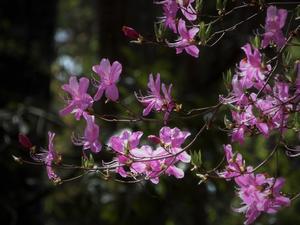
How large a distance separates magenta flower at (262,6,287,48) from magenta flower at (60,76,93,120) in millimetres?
402

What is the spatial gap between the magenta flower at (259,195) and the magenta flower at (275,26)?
29 cm

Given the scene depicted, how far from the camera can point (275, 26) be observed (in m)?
1.33

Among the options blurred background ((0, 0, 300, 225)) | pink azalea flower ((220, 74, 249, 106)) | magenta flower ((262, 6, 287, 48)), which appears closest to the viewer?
magenta flower ((262, 6, 287, 48))

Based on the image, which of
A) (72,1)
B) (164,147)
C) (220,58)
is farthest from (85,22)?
(164,147)

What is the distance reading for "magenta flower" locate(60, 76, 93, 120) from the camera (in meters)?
1.52

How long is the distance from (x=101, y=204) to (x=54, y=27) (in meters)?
1.10

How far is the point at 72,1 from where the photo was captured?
7539mm

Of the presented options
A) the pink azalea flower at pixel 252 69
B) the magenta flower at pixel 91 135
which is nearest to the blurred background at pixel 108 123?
the magenta flower at pixel 91 135

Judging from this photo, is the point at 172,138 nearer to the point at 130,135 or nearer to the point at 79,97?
the point at 130,135

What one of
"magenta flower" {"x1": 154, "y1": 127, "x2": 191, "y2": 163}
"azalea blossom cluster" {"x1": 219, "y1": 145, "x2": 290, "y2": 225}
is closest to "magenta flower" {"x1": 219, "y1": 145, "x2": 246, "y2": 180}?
"azalea blossom cluster" {"x1": 219, "y1": 145, "x2": 290, "y2": 225}

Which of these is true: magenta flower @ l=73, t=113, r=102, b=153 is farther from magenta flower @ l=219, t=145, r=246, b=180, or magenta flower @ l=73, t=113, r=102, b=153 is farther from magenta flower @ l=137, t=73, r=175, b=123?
magenta flower @ l=219, t=145, r=246, b=180

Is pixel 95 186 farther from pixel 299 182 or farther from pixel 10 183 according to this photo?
pixel 299 182

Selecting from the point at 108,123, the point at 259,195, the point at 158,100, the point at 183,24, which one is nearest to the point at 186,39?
the point at 183,24

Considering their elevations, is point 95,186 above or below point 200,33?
below
